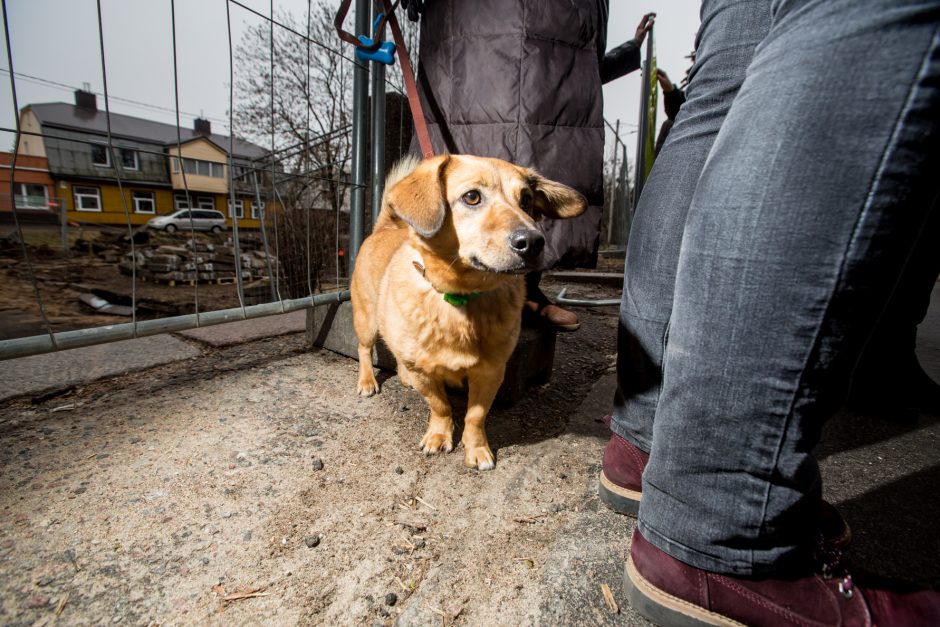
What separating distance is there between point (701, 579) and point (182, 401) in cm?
197

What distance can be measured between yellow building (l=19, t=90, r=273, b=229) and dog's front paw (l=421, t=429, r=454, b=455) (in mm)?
1478

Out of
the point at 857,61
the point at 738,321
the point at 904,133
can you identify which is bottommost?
the point at 738,321

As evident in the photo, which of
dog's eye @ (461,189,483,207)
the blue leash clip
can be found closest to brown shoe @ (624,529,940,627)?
dog's eye @ (461,189,483,207)

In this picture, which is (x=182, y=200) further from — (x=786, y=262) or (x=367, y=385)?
(x=786, y=262)

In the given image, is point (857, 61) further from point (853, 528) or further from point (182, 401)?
point (182, 401)

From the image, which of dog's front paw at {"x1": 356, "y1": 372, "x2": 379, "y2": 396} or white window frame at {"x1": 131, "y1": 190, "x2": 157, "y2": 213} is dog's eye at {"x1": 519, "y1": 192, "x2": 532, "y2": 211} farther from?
white window frame at {"x1": 131, "y1": 190, "x2": 157, "y2": 213}

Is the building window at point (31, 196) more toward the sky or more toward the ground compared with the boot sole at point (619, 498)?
more toward the sky

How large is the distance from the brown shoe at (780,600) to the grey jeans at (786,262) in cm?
5

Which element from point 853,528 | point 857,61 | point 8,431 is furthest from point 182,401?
point 853,528

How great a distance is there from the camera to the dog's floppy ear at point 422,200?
149 cm

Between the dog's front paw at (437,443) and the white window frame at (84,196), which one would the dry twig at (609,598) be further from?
the white window frame at (84,196)

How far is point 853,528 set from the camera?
1.20 meters

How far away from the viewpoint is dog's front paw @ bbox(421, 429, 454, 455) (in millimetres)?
1636

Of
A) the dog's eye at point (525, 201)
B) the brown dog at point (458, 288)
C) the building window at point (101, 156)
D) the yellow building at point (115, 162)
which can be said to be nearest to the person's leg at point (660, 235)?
the brown dog at point (458, 288)
